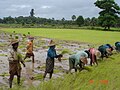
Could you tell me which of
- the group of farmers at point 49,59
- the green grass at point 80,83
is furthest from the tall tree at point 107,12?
the green grass at point 80,83

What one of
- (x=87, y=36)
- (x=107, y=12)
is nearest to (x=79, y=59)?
(x=87, y=36)

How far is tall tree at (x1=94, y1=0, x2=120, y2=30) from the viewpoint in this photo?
2857 inches

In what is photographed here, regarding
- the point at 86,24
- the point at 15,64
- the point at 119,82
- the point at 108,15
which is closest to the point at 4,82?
the point at 15,64

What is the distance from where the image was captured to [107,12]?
77.0 meters

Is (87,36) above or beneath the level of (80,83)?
beneath

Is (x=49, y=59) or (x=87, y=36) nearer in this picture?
(x=49, y=59)

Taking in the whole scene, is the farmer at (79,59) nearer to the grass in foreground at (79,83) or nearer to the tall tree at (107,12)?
the grass in foreground at (79,83)

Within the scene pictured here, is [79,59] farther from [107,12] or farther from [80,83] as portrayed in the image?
[107,12]

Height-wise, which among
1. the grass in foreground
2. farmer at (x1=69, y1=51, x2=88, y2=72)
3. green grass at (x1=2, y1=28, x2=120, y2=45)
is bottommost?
green grass at (x1=2, y1=28, x2=120, y2=45)

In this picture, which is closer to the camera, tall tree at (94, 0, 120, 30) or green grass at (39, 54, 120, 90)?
green grass at (39, 54, 120, 90)

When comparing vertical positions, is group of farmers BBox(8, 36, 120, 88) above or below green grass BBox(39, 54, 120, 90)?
below

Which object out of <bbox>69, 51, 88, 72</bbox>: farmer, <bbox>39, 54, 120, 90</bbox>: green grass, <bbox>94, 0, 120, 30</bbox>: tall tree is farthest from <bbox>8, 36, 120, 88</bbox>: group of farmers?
<bbox>94, 0, 120, 30</bbox>: tall tree

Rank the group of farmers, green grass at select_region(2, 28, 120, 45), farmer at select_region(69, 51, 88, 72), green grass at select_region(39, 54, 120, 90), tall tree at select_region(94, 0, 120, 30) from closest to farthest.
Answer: green grass at select_region(39, 54, 120, 90) → the group of farmers → farmer at select_region(69, 51, 88, 72) → green grass at select_region(2, 28, 120, 45) → tall tree at select_region(94, 0, 120, 30)

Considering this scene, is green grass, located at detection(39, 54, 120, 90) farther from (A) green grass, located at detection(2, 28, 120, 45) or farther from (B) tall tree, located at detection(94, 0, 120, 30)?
(B) tall tree, located at detection(94, 0, 120, 30)
